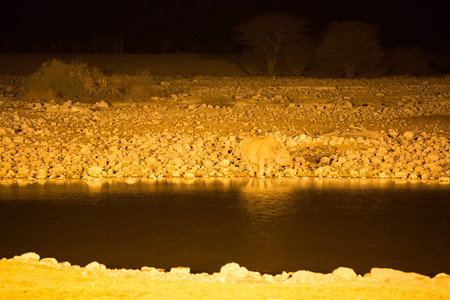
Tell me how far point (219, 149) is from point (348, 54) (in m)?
24.9

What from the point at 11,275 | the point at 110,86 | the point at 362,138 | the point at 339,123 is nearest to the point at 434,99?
the point at 339,123

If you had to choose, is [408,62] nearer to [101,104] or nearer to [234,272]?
[101,104]

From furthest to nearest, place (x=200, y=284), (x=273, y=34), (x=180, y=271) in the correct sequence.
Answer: (x=273, y=34) < (x=180, y=271) < (x=200, y=284)

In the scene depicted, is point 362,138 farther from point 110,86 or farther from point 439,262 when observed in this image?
point 110,86

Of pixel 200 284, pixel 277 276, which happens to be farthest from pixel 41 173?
pixel 200 284

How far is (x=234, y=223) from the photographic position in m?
10.7

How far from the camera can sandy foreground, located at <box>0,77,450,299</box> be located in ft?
22.7

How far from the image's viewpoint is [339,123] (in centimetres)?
1839

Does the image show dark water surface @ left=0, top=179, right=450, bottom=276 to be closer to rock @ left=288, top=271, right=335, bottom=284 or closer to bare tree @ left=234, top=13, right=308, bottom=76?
rock @ left=288, top=271, right=335, bottom=284

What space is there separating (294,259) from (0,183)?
22.1ft

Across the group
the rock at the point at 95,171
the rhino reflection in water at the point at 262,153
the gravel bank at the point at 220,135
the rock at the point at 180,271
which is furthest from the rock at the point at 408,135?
the rock at the point at 180,271

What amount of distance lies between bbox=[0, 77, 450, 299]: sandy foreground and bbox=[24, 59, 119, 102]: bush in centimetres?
75

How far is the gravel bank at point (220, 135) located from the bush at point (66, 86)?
749mm

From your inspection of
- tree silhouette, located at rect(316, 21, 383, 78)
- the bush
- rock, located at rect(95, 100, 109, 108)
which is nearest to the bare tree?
tree silhouette, located at rect(316, 21, 383, 78)
